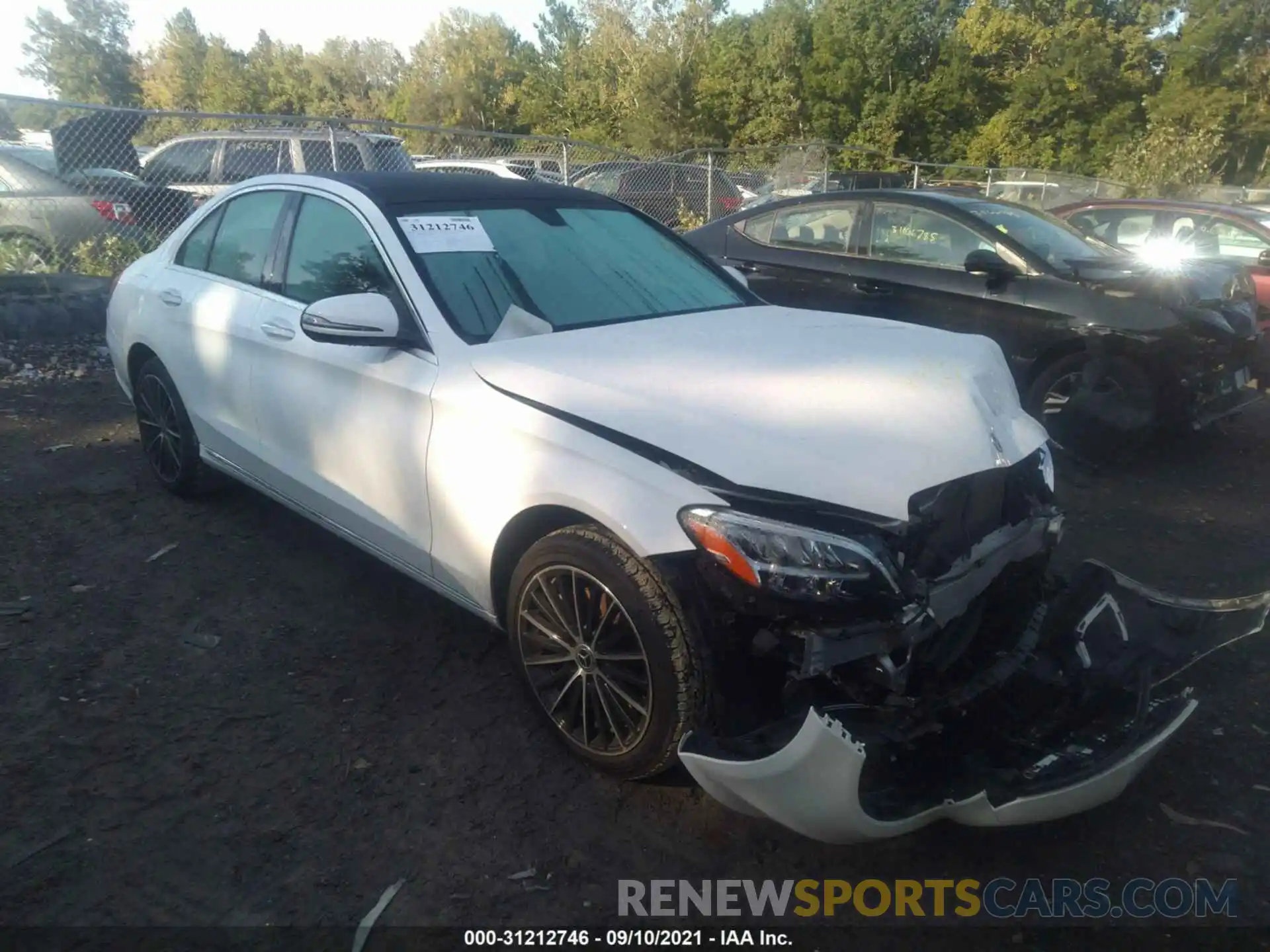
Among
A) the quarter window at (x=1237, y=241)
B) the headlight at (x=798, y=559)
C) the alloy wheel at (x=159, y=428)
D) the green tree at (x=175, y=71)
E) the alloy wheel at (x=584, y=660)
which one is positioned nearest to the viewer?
the headlight at (x=798, y=559)

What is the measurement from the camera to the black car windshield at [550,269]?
323cm

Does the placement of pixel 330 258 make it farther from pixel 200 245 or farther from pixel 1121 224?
pixel 1121 224

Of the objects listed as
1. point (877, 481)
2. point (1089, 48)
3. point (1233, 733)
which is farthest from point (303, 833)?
point (1089, 48)

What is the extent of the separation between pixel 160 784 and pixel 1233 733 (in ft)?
11.1

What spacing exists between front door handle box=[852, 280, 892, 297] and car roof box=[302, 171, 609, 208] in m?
2.75

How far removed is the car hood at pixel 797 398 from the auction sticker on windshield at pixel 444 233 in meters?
0.56

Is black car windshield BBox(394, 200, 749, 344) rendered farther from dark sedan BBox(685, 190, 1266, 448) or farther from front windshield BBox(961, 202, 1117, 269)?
front windshield BBox(961, 202, 1117, 269)

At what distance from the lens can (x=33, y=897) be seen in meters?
2.35

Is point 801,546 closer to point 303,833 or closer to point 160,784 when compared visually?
point 303,833

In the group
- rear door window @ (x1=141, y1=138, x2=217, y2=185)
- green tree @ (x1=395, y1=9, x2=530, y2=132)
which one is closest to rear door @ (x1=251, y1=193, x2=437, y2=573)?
rear door window @ (x1=141, y1=138, x2=217, y2=185)

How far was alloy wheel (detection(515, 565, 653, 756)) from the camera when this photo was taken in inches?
101

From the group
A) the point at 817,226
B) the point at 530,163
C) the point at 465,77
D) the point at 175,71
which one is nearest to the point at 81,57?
the point at 175,71

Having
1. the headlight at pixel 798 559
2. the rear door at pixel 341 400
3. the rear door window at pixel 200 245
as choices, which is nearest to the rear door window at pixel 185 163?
the rear door window at pixel 200 245

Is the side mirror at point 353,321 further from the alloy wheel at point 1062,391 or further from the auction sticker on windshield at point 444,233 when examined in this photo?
the alloy wheel at point 1062,391
